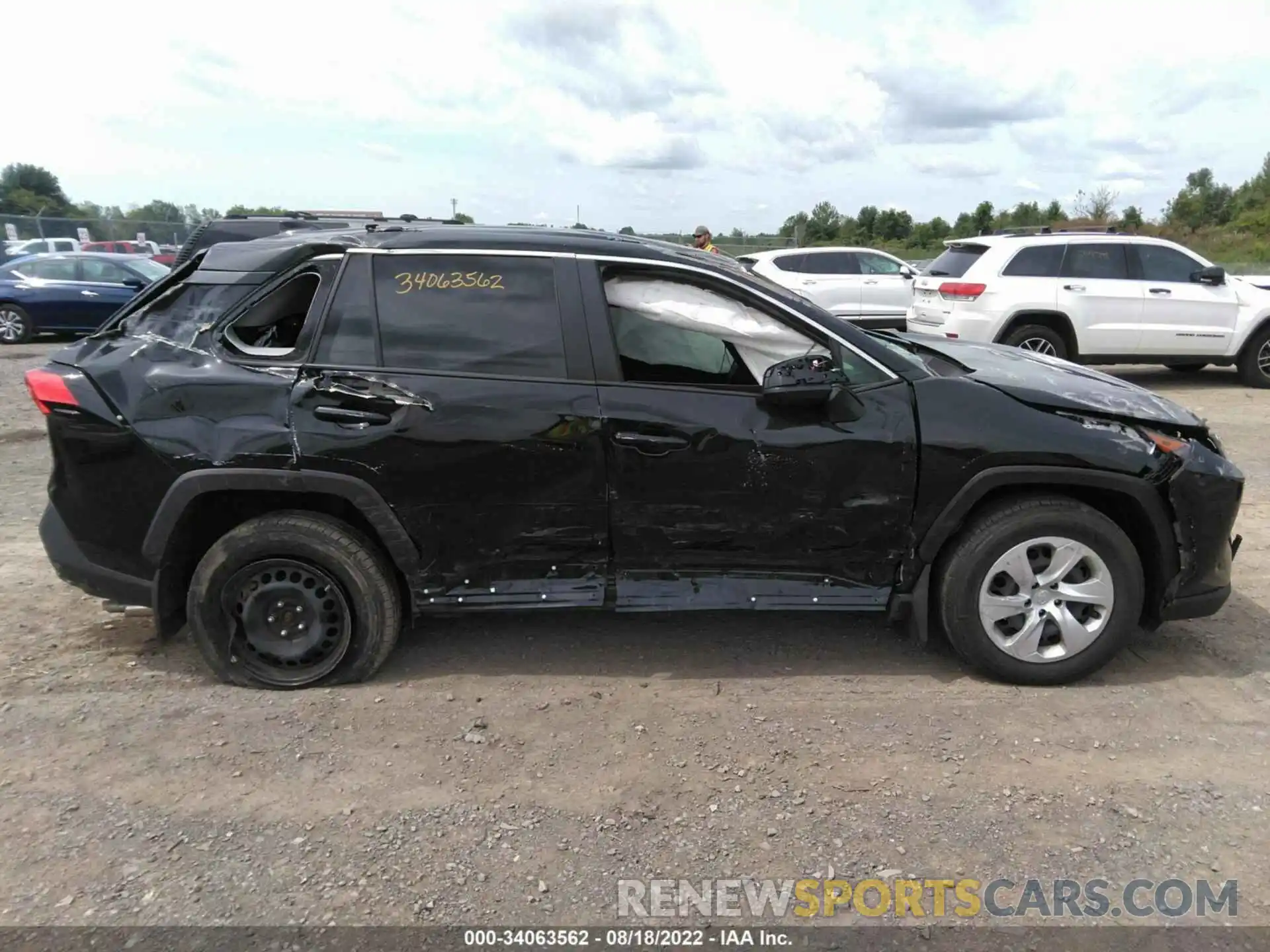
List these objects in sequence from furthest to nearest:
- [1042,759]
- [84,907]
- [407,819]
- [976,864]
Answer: [1042,759], [407,819], [976,864], [84,907]

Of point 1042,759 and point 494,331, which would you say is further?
point 494,331

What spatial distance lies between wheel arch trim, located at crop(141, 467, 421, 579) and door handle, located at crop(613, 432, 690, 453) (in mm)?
945

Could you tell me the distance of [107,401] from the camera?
11.0ft

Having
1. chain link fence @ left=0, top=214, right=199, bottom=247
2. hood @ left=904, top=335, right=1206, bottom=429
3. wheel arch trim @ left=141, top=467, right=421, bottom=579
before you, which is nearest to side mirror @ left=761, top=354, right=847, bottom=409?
hood @ left=904, top=335, right=1206, bottom=429

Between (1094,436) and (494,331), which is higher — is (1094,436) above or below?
below

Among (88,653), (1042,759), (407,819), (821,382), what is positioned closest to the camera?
(407,819)

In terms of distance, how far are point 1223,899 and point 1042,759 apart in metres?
0.69

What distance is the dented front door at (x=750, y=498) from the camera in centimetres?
333

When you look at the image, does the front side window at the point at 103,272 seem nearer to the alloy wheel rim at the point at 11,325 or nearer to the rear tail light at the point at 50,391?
the alloy wheel rim at the point at 11,325

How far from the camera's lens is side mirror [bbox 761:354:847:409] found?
3250 mm

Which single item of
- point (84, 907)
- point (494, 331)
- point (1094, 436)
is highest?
point (494, 331)

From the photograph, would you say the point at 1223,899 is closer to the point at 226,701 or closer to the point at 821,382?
the point at 821,382

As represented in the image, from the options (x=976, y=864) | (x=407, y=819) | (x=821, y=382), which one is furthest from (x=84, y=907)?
(x=821, y=382)

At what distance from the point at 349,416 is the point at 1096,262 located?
30.3 ft
